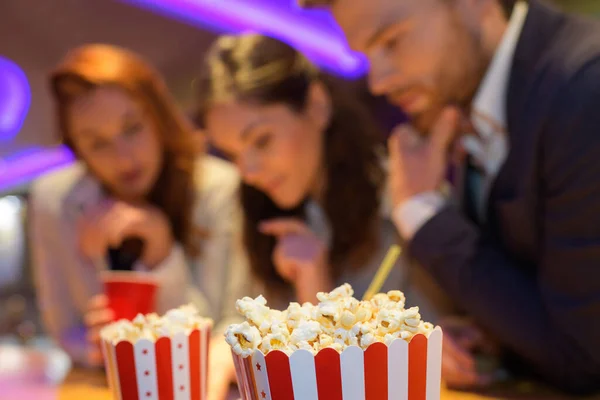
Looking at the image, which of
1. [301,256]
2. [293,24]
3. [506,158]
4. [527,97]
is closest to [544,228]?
[506,158]

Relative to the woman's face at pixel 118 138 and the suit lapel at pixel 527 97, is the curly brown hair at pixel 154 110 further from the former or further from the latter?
the suit lapel at pixel 527 97

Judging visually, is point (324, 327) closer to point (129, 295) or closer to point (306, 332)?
point (306, 332)

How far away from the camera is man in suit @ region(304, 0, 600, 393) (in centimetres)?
123

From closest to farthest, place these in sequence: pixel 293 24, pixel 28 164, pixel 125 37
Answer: pixel 293 24 → pixel 125 37 → pixel 28 164

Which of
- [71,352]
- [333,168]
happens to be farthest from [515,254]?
[71,352]

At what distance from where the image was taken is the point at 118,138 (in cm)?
197

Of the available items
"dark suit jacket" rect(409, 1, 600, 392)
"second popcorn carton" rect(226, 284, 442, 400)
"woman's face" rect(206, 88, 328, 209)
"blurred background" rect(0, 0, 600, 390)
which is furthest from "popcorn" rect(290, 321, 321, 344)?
"blurred background" rect(0, 0, 600, 390)

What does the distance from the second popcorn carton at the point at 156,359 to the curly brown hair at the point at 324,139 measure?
0.98 metres

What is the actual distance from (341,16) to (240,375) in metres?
1.01

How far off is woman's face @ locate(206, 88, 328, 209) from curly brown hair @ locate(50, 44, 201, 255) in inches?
9.7

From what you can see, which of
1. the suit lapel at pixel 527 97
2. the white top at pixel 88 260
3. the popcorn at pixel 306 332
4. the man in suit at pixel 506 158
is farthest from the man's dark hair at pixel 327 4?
the popcorn at pixel 306 332

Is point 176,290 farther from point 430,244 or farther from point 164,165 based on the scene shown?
point 430,244

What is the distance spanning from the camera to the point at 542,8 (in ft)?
4.68

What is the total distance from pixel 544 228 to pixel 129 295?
912mm
